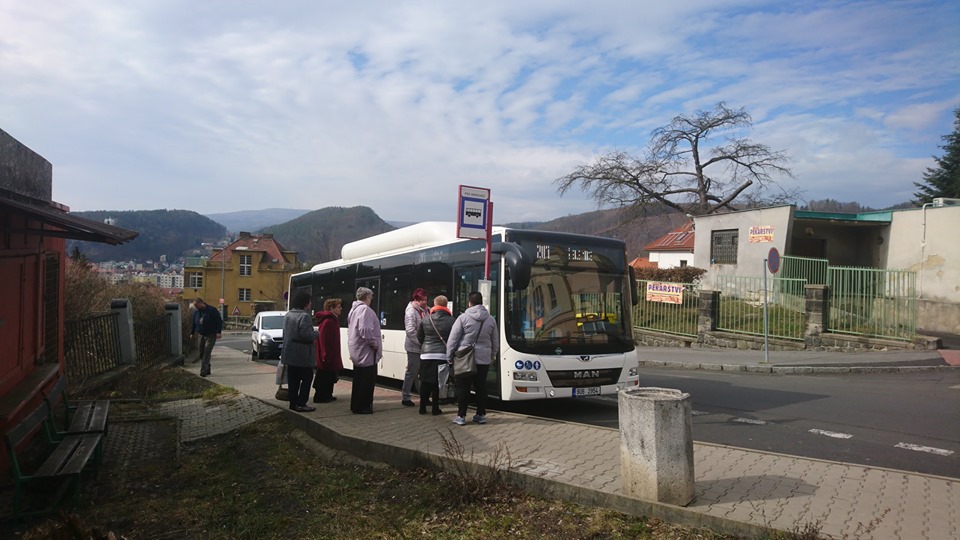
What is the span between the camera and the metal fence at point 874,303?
17.6 meters

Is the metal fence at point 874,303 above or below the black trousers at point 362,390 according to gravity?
above

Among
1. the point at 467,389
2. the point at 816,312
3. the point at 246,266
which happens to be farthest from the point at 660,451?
the point at 246,266

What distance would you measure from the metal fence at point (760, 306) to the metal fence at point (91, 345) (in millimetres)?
16776

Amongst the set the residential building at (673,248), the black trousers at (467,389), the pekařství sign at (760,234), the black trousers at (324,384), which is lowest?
the black trousers at (324,384)

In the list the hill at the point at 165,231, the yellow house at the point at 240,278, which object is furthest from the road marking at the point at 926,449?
the hill at the point at 165,231

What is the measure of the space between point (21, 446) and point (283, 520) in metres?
4.22

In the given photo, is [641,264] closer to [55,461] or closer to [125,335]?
[125,335]

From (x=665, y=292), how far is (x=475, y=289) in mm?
14142

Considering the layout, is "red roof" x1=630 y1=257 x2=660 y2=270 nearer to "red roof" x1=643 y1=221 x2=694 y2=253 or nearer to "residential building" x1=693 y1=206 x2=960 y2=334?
"red roof" x1=643 y1=221 x2=694 y2=253

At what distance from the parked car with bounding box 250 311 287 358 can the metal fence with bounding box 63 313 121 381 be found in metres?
7.44

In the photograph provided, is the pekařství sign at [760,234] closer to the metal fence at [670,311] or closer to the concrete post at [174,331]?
the metal fence at [670,311]

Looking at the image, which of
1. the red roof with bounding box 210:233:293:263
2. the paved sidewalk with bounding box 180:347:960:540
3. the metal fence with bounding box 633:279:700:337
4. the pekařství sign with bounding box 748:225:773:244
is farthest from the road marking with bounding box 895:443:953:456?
the red roof with bounding box 210:233:293:263

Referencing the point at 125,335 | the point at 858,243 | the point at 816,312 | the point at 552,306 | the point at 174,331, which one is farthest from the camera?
the point at 858,243

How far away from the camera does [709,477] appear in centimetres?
538
